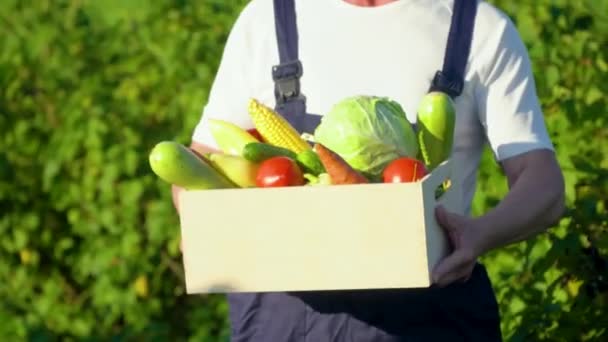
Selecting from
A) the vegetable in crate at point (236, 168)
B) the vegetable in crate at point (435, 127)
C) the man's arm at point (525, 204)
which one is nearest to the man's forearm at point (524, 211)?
the man's arm at point (525, 204)

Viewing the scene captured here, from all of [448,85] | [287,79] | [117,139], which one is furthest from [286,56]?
[117,139]

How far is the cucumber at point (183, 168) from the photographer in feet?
9.50

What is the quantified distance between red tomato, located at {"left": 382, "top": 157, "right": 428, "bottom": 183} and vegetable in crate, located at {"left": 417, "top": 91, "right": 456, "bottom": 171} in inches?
4.9

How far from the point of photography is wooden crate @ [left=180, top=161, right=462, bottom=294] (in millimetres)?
2844

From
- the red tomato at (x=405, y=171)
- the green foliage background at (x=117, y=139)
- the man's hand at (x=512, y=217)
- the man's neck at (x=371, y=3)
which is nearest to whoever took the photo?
the red tomato at (x=405, y=171)

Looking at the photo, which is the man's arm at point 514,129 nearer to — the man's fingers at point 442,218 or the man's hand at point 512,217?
the man's hand at point 512,217

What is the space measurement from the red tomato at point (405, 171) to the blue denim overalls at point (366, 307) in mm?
300

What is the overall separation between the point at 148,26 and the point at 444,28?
9.13ft

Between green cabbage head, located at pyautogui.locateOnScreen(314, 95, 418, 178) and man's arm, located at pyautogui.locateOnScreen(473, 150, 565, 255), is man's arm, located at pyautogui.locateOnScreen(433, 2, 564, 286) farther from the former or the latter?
green cabbage head, located at pyautogui.locateOnScreen(314, 95, 418, 178)

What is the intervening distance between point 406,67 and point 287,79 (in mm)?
218

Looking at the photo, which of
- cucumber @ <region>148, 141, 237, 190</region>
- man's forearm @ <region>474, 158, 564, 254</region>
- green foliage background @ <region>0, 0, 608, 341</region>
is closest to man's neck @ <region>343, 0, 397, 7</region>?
man's forearm @ <region>474, 158, 564, 254</region>

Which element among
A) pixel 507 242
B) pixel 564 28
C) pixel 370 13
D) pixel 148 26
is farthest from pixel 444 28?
pixel 148 26

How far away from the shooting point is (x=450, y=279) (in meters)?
2.94

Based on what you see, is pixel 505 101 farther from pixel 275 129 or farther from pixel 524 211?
pixel 275 129
